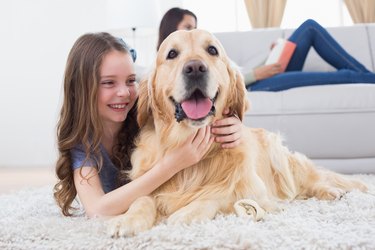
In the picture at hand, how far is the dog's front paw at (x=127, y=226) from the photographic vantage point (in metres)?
1.29

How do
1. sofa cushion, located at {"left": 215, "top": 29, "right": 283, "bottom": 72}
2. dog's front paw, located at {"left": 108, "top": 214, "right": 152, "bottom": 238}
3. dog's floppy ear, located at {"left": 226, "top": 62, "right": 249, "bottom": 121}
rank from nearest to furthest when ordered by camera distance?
dog's front paw, located at {"left": 108, "top": 214, "right": 152, "bottom": 238}, dog's floppy ear, located at {"left": 226, "top": 62, "right": 249, "bottom": 121}, sofa cushion, located at {"left": 215, "top": 29, "right": 283, "bottom": 72}

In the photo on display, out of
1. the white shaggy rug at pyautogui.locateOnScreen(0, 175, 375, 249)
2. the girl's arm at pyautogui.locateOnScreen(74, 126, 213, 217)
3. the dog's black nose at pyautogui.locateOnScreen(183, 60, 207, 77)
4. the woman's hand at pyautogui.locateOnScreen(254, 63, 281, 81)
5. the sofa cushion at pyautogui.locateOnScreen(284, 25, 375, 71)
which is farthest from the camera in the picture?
the sofa cushion at pyautogui.locateOnScreen(284, 25, 375, 71)

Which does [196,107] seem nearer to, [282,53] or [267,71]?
[267,71]

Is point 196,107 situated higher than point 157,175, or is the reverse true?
point 196,107

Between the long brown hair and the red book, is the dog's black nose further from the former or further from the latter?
the red book

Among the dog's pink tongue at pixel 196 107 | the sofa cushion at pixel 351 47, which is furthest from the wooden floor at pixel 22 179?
the sofa cushion at pixel 351 47

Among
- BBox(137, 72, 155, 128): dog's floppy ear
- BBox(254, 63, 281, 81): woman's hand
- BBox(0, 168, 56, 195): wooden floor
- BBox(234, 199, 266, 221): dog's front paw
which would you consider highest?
BBox(137, 72, 155, 128): dog's floppy ear

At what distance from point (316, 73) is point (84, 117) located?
197 cm

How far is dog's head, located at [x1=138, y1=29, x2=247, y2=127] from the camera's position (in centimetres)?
148

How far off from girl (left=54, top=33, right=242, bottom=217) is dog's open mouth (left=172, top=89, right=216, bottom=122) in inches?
4.4

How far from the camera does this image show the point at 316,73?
3266mm

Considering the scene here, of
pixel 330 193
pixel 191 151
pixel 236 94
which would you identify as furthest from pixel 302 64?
pixel 191 151

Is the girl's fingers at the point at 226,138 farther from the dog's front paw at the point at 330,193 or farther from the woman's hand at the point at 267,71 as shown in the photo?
the woman's hand at the point at 267,71

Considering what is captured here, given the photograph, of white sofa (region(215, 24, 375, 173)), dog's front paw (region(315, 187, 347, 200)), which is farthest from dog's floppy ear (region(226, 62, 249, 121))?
white sofa (region(215, 24, 375, 173))
